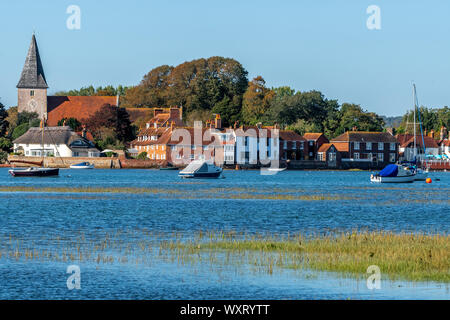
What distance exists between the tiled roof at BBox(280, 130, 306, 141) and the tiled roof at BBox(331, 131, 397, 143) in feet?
32.4

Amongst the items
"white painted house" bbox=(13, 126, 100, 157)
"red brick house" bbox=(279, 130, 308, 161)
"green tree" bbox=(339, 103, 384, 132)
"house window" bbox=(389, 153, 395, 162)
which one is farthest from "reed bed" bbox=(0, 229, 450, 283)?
"green tree" bbox=(339, 103, 384, 132)

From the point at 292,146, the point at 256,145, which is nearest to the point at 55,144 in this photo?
the point at 256,145

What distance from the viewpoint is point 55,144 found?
173m

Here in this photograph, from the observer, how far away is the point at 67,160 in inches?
6570

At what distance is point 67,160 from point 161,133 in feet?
67.1

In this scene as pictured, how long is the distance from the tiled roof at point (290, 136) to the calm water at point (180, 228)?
310 feet

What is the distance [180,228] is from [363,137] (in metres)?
142

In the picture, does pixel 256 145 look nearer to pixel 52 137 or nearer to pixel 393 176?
pixel 52 137

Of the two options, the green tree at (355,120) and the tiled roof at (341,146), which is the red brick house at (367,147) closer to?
the tiled roof at (341,146)

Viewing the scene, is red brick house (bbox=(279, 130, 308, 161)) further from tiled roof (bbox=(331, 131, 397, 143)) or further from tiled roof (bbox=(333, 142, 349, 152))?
tiled roof (bbox=(331, 131, 397, 143))

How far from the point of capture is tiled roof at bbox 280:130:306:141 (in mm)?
172000

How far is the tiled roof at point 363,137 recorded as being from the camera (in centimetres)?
17900

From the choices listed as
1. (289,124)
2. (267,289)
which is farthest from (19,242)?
(289,124)
